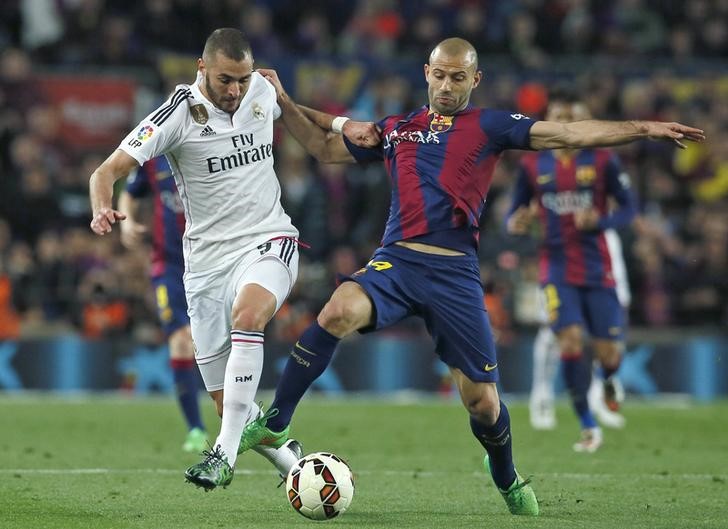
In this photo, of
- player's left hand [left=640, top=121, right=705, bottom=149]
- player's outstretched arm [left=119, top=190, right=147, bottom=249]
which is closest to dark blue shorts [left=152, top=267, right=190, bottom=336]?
player's outstretched arm [left=119, top=190, right=147, bottom=249]

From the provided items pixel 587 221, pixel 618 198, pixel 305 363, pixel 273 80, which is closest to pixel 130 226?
pixel 273 80

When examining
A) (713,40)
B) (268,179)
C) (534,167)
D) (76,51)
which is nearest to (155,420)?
(534,167)

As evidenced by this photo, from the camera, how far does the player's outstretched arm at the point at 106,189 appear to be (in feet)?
23.9

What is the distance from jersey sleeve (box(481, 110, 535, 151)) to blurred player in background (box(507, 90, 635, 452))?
4498 millimetres

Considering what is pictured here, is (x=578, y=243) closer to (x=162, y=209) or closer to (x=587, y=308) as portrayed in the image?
(x=587, y=308)

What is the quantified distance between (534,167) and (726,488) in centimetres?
417

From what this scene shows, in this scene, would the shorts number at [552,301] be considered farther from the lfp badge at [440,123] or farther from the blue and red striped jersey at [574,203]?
the lfp badge at [440,123]

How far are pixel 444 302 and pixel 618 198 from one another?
5311mm

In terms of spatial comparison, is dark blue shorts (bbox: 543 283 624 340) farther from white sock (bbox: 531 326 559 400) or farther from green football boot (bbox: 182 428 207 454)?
green football boot (bbox: 182 428 207 454)

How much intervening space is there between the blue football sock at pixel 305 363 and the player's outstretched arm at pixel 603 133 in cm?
157

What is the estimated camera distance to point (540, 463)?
11008mm

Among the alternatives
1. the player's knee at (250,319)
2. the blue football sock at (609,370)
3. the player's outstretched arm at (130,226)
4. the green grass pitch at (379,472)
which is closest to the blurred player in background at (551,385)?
the green grass pitch at (379,472)

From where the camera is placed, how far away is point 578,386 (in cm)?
1249

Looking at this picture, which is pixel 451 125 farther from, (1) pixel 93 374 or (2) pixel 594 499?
(1) pixel 93 374
